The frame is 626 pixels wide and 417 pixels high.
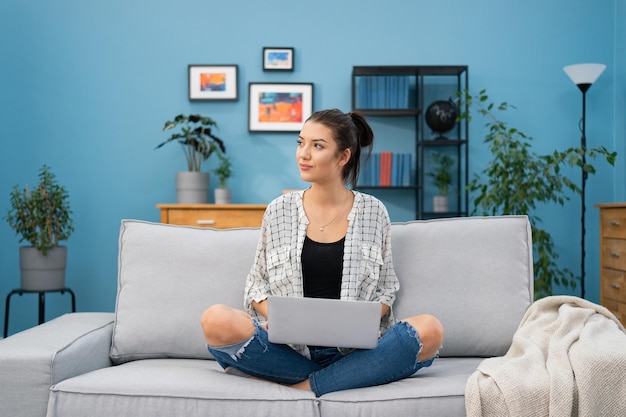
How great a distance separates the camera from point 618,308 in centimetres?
380

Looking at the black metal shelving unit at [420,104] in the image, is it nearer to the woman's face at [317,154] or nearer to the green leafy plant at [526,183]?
the green leafy plant at [526,183]

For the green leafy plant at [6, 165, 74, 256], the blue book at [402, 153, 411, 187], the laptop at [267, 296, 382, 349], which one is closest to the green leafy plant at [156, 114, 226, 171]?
the green leafy plant at [6, 165, 74, 256]

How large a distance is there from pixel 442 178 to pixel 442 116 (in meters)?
0.39

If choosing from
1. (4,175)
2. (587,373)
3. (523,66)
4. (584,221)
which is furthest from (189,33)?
(587,373)

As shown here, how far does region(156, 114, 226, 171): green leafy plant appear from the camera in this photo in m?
4.46

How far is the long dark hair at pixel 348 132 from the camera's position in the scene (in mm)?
2254

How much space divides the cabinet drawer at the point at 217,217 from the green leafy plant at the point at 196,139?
361 mm

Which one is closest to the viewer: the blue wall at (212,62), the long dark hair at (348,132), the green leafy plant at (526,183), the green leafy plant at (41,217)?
the long dark hair at (348,132)

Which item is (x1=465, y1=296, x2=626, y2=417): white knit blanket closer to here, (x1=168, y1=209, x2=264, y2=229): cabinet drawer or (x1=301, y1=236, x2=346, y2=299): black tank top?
(x1=301, y1=236, x2=346, y2=299): black tank top

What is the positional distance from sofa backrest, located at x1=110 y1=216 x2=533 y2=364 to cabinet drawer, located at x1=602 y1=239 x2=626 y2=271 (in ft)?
5.48

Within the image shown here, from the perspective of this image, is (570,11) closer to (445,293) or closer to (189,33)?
(189,33)

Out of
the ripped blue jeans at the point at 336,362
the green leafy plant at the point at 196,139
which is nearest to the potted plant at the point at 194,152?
the green leafy plant at the point at 196,139

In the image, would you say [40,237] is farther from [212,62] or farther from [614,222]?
[614,222]

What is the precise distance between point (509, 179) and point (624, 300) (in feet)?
3.26
